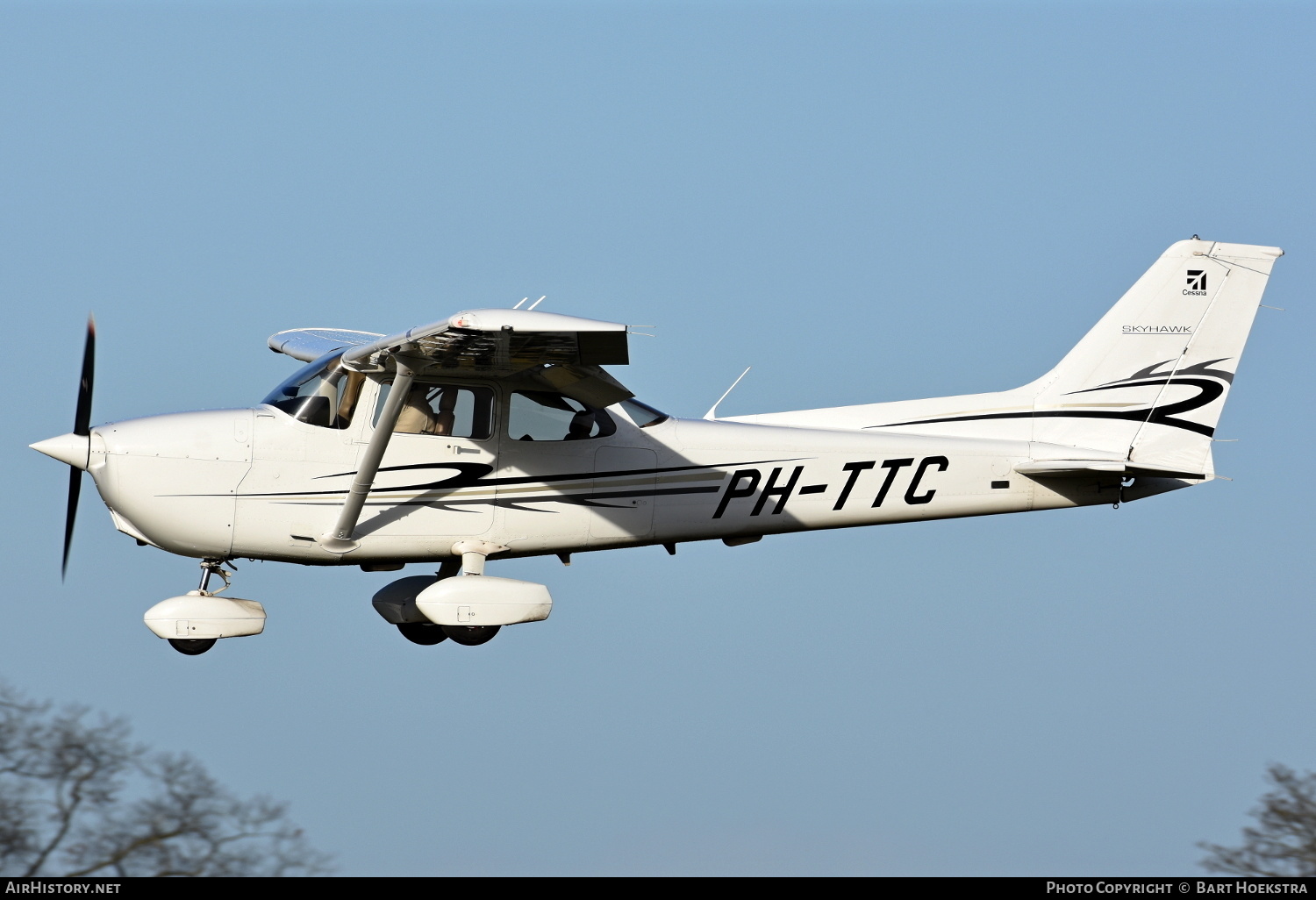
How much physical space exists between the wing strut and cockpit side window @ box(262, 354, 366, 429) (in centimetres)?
28

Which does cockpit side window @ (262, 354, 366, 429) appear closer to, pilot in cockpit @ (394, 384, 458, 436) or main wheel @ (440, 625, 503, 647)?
pilot in cockpit @ (394, 384, 458, 436)

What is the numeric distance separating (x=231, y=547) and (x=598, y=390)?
2.93 m

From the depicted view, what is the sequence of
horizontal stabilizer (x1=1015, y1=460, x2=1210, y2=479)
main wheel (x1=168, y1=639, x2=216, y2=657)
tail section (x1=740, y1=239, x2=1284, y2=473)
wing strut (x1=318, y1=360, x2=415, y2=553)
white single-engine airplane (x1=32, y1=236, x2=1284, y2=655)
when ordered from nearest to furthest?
wing strut (x1=318, y1=360, x2=415, y2=553), white single-engine airplane (x1=32, y1=236, x2=1284, y2=655), main wheel (x1=168, y1=639, x2=216, y2=657), horizontal stabilizer (x1=1015, y1=460, x2=1210, y2=479), tail section (x1=740, y1=239, x2=1284, y2=473)

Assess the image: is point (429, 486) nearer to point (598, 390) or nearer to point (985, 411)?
point (598, 390)

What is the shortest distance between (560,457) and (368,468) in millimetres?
1481

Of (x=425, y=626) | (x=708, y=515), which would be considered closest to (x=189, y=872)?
(x=425, y=626)

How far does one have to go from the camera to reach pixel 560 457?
12.4 meters

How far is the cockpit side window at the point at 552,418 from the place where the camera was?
1223cm

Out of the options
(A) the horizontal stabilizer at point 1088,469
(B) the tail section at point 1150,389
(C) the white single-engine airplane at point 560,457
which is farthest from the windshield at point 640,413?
(A) the horizontal stabilizer at point 1088,469

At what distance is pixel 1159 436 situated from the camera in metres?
13.4

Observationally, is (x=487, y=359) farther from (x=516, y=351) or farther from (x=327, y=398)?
(x=327, y=398)

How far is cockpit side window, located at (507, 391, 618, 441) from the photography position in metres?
12.2

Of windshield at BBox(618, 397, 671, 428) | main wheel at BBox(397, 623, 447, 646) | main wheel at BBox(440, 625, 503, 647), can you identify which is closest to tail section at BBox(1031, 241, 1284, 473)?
windshield at BBox(618, 397, 671, 428)

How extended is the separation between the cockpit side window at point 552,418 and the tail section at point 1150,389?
156cm
